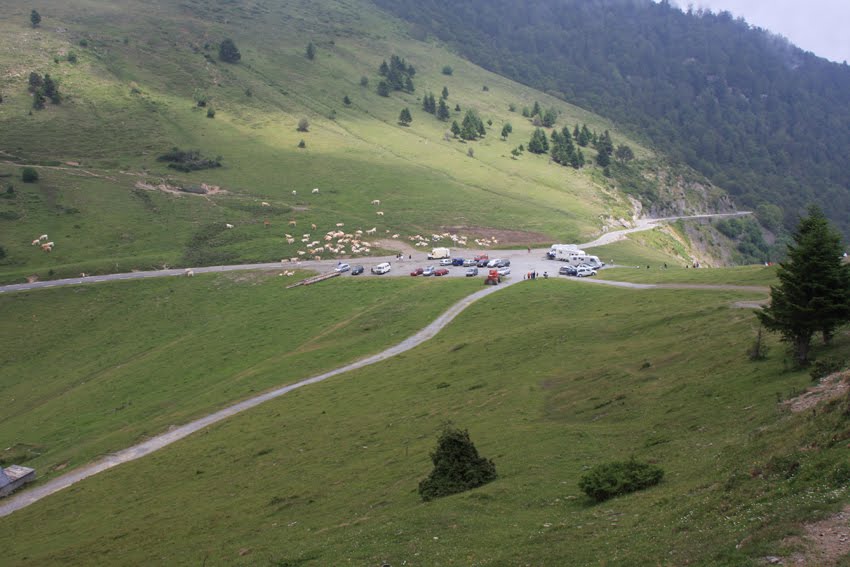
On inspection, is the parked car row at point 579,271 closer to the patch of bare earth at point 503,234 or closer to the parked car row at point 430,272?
the parked car row at point 430,272

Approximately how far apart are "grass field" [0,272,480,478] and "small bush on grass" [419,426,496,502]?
31227mm

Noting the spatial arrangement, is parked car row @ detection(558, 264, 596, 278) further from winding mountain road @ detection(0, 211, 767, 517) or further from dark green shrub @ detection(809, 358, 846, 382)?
dark green shrub @ detection(809, 358, 846, 382)

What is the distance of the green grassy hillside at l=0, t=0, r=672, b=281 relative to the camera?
110562mm

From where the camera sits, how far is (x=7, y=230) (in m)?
106

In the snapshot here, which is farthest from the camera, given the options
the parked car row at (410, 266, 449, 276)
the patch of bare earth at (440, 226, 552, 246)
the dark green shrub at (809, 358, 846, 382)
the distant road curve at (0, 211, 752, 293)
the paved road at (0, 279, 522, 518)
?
the patch of bare earth at (440, 226, 552, 246)

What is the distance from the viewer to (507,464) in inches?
1148

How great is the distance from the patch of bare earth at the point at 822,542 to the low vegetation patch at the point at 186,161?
138123 mm

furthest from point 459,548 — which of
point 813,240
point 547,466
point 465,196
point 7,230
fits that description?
point 465,196

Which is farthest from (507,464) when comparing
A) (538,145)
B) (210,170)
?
(538,145)

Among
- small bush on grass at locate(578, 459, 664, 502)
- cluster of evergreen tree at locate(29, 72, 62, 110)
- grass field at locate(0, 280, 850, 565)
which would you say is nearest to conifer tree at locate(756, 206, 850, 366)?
grass field at locate(0, 280, 850, 565)

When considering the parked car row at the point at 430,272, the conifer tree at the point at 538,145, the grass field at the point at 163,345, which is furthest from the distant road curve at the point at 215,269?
the conifer tree at the point at 538,145

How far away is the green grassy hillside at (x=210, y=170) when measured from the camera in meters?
111

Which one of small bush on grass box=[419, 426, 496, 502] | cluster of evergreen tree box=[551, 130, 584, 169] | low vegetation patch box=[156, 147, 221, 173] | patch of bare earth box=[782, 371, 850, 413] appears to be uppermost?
cluster of evergreen tree box=[551, 130, 584, 169]

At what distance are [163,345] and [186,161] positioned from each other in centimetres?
7393
